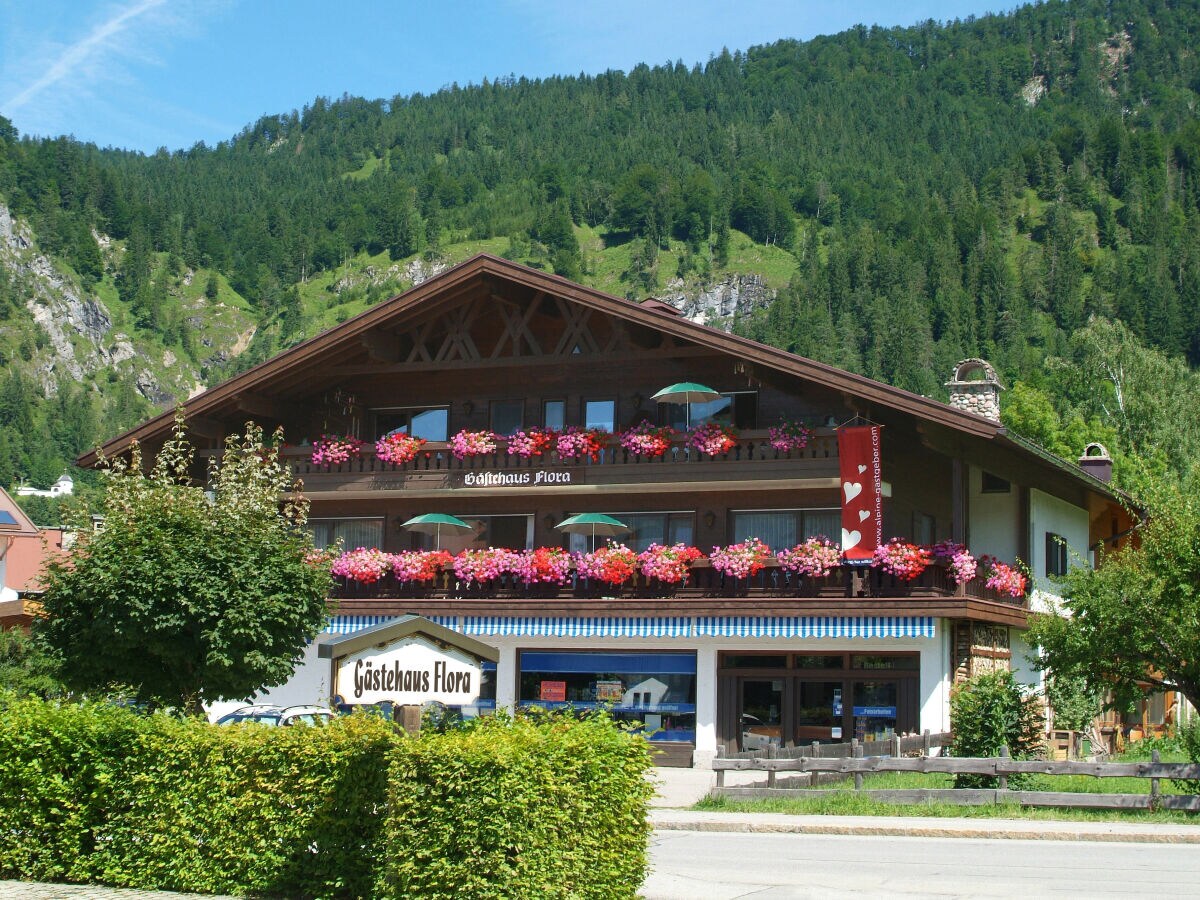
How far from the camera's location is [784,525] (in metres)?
30.8

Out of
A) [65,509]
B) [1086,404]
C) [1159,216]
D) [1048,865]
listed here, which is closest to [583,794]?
[1048,865]

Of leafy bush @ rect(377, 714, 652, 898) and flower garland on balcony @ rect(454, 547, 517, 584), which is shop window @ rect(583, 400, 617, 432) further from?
leafy bush @ rect(377, 714, 652, 898)

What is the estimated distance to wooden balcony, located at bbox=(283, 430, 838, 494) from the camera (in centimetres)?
2980

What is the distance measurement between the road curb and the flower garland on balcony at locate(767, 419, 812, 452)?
10.8m

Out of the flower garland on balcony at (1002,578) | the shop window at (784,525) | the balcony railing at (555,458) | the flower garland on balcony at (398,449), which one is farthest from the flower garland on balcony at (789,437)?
the flower garland on balcony at (398,449)

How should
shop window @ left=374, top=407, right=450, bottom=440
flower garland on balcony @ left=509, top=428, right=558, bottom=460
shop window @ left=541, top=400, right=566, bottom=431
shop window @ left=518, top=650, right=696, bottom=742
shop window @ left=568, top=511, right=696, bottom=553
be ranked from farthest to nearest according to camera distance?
shop window @ left=374, top=407, right=450, bottom=440
shop window @ left=541, top=400, right=566, bottom=431
flower garland on balcony @ left=509, top=428, right=558, bottom=460
shop window @ left=568, top=511, right=696, bottom=553
shop window @ left=518, top=650, right=696, bottom=742

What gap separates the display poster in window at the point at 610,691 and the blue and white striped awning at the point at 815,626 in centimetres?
243

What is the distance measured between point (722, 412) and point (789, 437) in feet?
8.03

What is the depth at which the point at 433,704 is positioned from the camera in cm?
1423

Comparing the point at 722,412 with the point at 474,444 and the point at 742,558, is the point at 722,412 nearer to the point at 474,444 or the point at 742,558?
the point at 742,558

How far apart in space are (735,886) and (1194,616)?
10.2 m

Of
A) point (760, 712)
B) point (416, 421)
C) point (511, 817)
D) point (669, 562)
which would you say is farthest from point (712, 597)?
point (511, 817)

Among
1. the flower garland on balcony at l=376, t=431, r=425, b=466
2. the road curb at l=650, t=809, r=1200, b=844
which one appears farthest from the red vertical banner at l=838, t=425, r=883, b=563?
the flower garland on balcony at l=376, t=431, r=425, b=466

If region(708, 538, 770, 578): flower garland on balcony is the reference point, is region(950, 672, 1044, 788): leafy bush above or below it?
below
